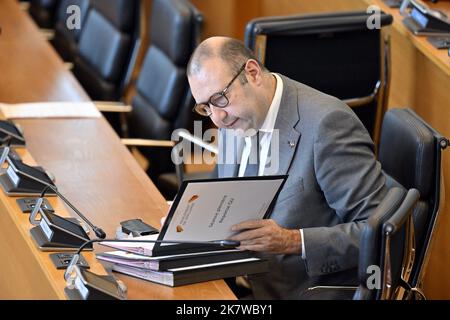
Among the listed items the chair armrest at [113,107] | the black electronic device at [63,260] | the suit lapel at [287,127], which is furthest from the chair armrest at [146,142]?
the black electronic device at [63,260]

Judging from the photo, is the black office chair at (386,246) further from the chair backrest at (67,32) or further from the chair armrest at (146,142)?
the chair backrest at (67,32)

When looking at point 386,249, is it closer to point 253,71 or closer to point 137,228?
point 253,71

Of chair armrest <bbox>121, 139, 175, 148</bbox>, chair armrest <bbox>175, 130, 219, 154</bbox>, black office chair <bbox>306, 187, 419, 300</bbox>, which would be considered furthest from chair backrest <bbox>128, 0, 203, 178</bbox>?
black office chair <bbox>306, 187, 419, 300</bbox>

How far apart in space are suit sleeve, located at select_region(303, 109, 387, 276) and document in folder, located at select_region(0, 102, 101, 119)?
1.41m

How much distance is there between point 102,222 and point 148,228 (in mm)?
216

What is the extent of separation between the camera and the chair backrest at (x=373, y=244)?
7.60 feet

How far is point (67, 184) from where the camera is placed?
3201 mm

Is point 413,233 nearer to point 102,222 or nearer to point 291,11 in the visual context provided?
point 102,222

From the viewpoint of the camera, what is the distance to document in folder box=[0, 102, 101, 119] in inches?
151

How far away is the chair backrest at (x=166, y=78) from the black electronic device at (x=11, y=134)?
2.64ft

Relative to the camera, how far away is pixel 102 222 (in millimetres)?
2916

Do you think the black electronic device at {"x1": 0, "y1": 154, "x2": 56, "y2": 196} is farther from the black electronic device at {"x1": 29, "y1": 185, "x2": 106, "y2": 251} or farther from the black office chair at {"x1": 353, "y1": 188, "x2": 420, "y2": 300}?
the black office chair at {"x1": 353, "y1": 188, "x2": 420, "y2": 300}

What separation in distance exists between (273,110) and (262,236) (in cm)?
41

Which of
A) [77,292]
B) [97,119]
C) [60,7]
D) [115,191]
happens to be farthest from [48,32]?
[77,292]
